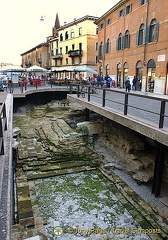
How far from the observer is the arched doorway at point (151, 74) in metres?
19.2

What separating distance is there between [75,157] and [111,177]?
7.97 ft

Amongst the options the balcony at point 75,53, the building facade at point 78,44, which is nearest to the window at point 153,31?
the building facade at point 78,44

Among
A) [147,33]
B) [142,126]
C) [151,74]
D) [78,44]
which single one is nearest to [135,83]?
[151,74]

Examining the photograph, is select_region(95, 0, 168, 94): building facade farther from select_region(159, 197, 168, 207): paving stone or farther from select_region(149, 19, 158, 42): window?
select_region(159, 197, 168, 207): paving stone

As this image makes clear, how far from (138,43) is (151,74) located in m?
3.75

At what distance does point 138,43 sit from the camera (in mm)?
20969

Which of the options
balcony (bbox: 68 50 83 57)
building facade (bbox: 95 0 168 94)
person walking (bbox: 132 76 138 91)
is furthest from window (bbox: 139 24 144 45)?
balcony (bbox: 68 50 83 57)

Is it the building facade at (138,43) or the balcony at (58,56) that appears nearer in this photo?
the building facade at (138,43)

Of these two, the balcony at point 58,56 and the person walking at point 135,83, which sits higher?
the balcony at point 58,56

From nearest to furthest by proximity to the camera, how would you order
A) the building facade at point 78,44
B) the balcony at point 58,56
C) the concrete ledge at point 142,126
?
1. the concrete ledge at point 142,126
2. the building facade at point 78,44
3. the balcony at point 58,56

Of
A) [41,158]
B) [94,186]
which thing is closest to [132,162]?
[94,186]

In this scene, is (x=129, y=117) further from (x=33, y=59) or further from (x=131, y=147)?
(x=33, y=59)

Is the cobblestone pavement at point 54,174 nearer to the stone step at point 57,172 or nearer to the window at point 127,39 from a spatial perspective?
the stone step at point 57,172

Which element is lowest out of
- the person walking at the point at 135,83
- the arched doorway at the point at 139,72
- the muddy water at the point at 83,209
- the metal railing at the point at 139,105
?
the muddy water at the point at 83,209
